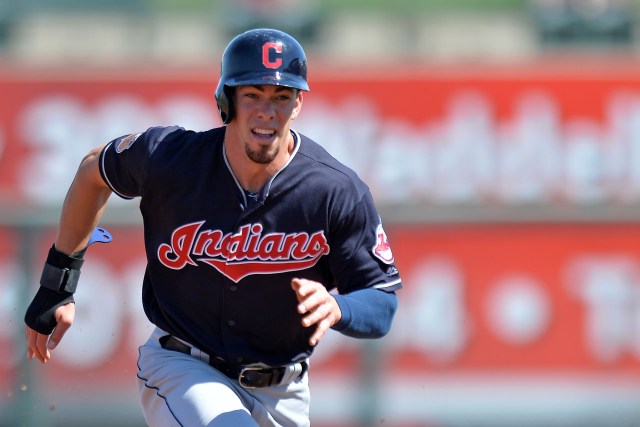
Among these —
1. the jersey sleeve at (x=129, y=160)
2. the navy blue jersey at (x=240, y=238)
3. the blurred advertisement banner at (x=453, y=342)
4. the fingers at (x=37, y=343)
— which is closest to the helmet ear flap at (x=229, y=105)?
the navy blue jersey at (x=240, y=238)

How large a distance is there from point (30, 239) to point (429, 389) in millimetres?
2026

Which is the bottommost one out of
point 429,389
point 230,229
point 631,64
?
point 429,389

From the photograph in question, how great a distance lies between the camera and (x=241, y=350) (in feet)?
11.4

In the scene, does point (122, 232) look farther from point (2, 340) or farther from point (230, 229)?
point (230, 229)

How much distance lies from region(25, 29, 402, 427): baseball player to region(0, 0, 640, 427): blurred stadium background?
183cm

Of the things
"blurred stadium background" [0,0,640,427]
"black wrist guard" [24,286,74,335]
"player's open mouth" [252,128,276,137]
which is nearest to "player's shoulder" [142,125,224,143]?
"player's open mouth" [252,128,276,137]

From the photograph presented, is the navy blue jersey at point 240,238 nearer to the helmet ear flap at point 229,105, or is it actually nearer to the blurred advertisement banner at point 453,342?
the helmet ear flap at point 229,105

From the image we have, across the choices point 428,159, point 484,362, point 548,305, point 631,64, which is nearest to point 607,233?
point 548,305

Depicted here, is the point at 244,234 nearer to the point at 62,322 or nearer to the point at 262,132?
the point at 262,132

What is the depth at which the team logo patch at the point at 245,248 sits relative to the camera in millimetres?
3430

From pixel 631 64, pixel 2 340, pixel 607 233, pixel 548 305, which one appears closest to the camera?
pixel 2 340

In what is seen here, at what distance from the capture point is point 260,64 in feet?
10.9

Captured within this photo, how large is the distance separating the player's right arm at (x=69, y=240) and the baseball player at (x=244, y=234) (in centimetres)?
6

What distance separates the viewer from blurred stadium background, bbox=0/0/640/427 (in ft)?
17.5
